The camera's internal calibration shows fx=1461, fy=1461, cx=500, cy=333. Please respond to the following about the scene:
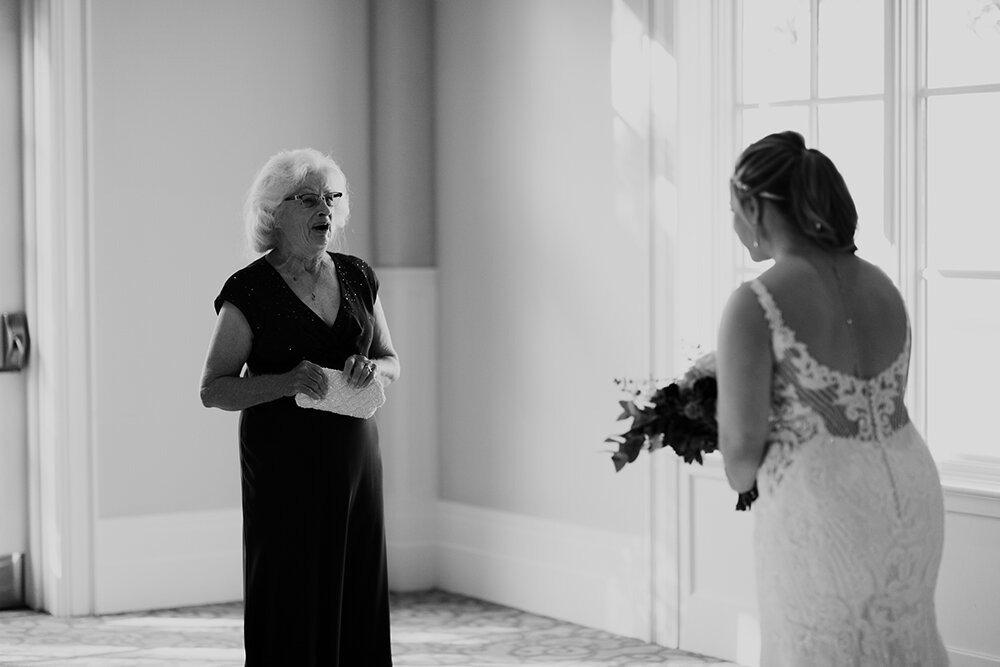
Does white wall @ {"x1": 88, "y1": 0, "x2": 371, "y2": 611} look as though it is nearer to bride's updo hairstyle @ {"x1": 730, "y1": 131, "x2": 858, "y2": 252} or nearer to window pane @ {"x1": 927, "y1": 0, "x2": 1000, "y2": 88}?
window pane @ {"x1": 927, "y1": 0, "x2": 1000, "y2": 88}

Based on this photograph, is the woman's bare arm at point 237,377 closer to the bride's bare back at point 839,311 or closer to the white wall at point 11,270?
the bride's bare back at point 839,311

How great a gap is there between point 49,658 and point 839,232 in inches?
143

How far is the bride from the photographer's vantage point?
271 cm

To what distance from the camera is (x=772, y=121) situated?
5.19 m

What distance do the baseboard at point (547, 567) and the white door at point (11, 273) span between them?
182cm

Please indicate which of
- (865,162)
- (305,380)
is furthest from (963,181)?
(305,380)

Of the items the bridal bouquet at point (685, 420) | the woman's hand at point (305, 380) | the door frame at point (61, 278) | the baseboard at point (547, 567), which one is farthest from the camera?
the door frame at point (61, 278)

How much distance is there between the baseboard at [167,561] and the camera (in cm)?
600

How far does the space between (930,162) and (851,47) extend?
0.50 metres

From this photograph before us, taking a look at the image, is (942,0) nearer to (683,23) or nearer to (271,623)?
(683,23)

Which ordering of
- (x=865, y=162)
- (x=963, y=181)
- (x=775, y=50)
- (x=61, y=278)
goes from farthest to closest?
(x=61, y=278) → (x=775, y=50) → (x=865, y=162) → (x=963, y=181)

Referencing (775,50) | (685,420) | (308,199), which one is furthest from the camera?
(775,50)

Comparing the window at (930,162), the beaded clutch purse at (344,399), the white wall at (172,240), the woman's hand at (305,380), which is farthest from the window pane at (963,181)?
the white wall at (172,240)

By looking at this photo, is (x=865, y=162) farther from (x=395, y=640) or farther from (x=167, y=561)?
(x=167, y=561)
